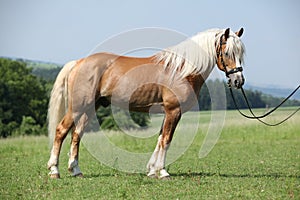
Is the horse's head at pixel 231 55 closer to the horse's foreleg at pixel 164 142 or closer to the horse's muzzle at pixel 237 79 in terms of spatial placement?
the horse's muzzle at pixel 237 79

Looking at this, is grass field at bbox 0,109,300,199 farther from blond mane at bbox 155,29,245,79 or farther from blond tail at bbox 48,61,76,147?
blond mane at bbox 155,29,245,79

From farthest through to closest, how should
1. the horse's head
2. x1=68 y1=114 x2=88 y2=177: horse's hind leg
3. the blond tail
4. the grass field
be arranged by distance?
the blond tail
x1=68 y1=114 x2=88 y2=177: horse's hind leg
the horse's head
the grass field

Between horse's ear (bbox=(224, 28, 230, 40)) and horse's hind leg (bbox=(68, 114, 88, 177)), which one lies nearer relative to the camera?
horse's ear (bbox=(224, 28, 230, 40))

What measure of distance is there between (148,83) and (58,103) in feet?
6.10

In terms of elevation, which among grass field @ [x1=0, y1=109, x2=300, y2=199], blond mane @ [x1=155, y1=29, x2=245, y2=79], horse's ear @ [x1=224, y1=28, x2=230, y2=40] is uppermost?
horse's ear @ [x1=224, y1=28, x2=230, y2=40]

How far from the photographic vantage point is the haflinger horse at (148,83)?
8453mm

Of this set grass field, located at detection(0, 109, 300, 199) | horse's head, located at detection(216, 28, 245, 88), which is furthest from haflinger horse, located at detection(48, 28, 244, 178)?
grass field, located at detection(0, 109, 300, 199)

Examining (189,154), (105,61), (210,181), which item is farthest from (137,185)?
(189,154)

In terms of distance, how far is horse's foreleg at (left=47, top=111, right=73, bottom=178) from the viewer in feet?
27.6

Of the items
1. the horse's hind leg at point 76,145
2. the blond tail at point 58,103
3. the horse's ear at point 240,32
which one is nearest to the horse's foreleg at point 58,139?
the horse's hind leg at point 76,145

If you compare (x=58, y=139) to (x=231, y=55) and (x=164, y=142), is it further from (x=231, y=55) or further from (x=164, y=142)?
(x=231, y=55)

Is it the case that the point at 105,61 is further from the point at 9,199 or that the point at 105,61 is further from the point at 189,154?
the point at 189,154

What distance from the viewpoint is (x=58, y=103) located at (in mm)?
8906

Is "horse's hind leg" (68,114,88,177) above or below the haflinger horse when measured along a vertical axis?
below
